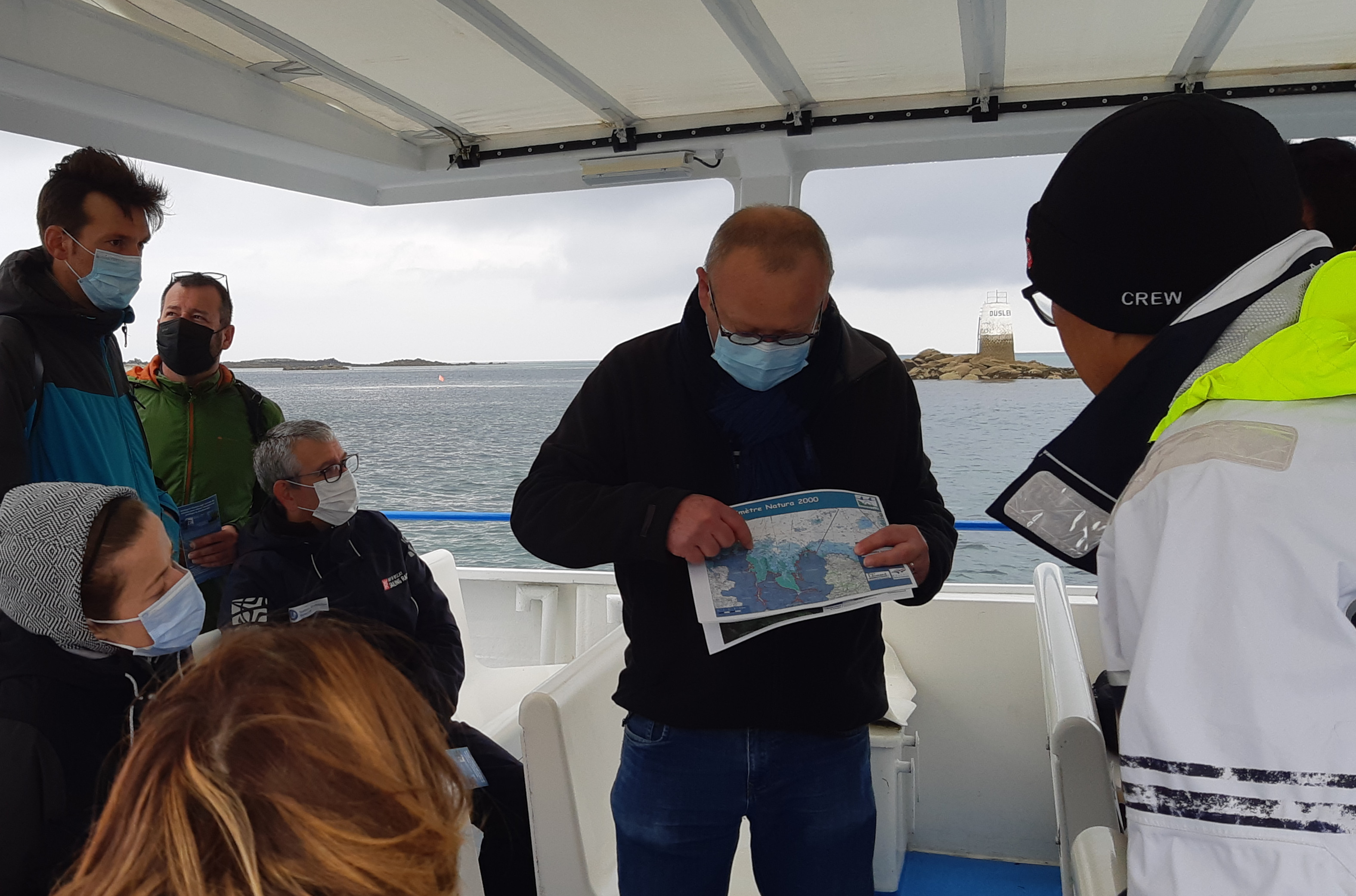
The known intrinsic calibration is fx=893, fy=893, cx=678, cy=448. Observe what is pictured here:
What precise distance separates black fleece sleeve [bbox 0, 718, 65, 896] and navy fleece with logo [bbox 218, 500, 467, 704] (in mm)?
862

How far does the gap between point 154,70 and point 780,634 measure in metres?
2.30

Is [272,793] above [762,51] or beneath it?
beneath

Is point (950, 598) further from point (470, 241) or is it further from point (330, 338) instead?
point (470, 241)

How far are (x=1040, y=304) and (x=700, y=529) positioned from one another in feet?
2.08

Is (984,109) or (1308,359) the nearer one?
(1308,359)

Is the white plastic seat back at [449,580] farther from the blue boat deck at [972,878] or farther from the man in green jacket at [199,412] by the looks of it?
the blue boat deck at [972,878]

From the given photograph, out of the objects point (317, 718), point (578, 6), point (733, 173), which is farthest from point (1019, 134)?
point (317, 718)

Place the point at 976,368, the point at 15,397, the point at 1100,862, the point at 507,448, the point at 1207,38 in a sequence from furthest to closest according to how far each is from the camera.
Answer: the point at 507,448
the point at 976,368
the point at 1207,38
the point at 15,397
the point at 1100,862

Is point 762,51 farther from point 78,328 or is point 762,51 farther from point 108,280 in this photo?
point 78,328

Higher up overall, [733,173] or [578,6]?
[578,6]

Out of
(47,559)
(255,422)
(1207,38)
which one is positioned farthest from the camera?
(255,422)

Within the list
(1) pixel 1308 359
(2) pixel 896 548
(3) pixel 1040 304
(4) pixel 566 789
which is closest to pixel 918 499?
(2) pixel 896 548

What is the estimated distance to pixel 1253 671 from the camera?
600 millimetres

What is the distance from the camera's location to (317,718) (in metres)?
0.67
